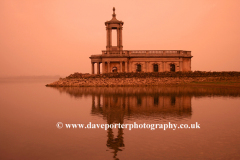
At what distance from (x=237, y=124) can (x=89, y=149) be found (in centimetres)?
859

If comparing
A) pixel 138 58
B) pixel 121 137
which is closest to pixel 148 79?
pixel 138 58

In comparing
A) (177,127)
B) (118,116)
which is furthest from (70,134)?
(177,127)

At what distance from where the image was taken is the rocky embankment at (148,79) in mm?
42688

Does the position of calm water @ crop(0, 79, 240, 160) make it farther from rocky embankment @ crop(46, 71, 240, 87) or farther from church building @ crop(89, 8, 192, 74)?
church building @ crop(89, 8, 192, 74)

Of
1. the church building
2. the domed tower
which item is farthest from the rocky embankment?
the domed tower

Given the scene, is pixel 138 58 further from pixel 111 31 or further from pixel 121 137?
pixel 121 137

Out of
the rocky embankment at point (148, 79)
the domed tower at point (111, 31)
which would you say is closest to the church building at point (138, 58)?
the domed tower at point (111, 31)

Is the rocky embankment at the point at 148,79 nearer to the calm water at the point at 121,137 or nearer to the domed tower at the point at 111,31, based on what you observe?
the domed tower at the point at 111,31

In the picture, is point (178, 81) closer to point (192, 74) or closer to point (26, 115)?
point (192, 74)

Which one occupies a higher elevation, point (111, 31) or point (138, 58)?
point (111, 31)

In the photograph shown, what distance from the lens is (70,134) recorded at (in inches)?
438

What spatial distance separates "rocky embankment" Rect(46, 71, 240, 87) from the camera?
1681 inches

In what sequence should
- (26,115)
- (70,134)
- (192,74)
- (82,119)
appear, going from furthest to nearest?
1. (192,74)
2. (26,115)
3. (82,119)
4. (70,134)

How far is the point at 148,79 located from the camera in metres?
44.1
